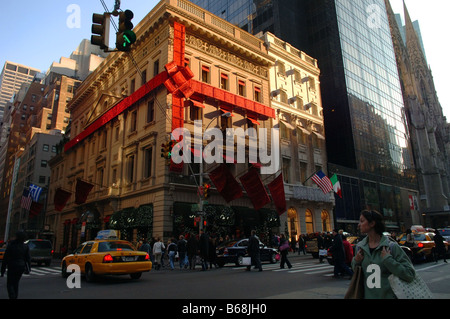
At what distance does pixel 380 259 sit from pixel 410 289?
0.38 m

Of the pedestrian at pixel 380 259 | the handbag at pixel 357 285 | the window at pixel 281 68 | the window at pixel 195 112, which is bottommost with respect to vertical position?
the handbag at pixel 357 285

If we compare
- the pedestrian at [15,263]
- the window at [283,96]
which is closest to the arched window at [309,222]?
the window at [283,96]

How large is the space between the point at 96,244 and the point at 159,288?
13.6ft

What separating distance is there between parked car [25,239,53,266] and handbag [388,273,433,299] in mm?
24971

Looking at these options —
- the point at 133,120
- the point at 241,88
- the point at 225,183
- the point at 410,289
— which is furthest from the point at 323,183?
the point at 410,289

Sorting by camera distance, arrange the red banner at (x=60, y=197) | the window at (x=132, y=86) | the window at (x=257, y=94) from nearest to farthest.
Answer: the window at (x=132, y=86) < the red banner at (x=60, y=197) < the window at (x=257, y=94)

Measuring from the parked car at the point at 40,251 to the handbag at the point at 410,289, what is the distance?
24971mm

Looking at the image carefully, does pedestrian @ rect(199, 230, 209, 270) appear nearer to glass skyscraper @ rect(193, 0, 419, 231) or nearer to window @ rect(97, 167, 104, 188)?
window @ rect(97, 167, 104, 188)

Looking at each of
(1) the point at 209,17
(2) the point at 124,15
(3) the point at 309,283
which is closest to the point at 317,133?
(1) the point at 209,17

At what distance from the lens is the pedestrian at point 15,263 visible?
7.50 m

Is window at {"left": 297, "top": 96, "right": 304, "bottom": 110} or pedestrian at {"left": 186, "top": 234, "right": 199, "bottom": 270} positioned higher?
window at {"left": 297, "top": 96, "right": 304, "bottom": 110}

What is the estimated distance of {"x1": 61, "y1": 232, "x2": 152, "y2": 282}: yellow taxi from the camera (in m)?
11.5

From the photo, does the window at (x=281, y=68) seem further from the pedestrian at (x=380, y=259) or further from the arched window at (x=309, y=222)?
the pedestrian at (x=380, y=259)

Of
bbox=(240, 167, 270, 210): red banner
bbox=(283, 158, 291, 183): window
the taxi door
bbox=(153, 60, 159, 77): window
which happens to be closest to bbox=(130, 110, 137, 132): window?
bbox=(153, 60, 159, 77): window
